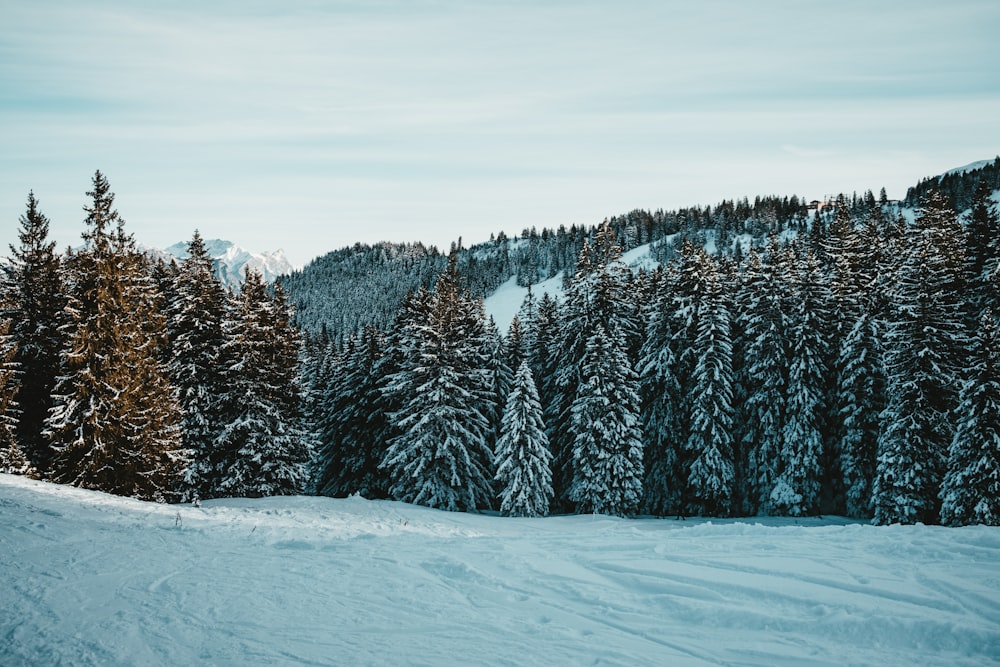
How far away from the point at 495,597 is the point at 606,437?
22.8 meters

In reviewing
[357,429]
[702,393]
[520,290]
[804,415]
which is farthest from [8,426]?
[520,290]

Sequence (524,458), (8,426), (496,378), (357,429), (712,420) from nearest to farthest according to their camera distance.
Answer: (8,426) → (524,458) → (712,420) → (357,429) → (496,378)

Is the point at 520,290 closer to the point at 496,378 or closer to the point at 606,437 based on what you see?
the point at 496,378

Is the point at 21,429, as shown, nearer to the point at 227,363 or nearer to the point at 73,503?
the point at 227,363

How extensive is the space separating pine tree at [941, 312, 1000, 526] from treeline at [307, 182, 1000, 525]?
258 centimetres

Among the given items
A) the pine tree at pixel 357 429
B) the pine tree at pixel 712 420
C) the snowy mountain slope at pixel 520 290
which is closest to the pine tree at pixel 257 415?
the pine tree at pixel 357 429

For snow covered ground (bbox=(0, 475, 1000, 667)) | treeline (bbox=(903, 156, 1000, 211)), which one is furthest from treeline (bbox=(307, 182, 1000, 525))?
treeline (bbox=(903, 156, 1000, 211))

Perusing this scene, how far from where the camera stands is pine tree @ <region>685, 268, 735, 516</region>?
103ft

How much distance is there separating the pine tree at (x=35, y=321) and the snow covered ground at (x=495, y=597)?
14.3m

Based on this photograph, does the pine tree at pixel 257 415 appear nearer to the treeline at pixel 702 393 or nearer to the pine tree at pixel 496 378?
the treeline at pixel 702 393

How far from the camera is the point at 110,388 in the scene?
20.5m

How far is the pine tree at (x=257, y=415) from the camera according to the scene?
27.0 metres

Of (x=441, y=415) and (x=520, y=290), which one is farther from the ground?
(x=520, y=290)

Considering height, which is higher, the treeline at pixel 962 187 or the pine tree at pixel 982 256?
the treeline at pixel 962 187
